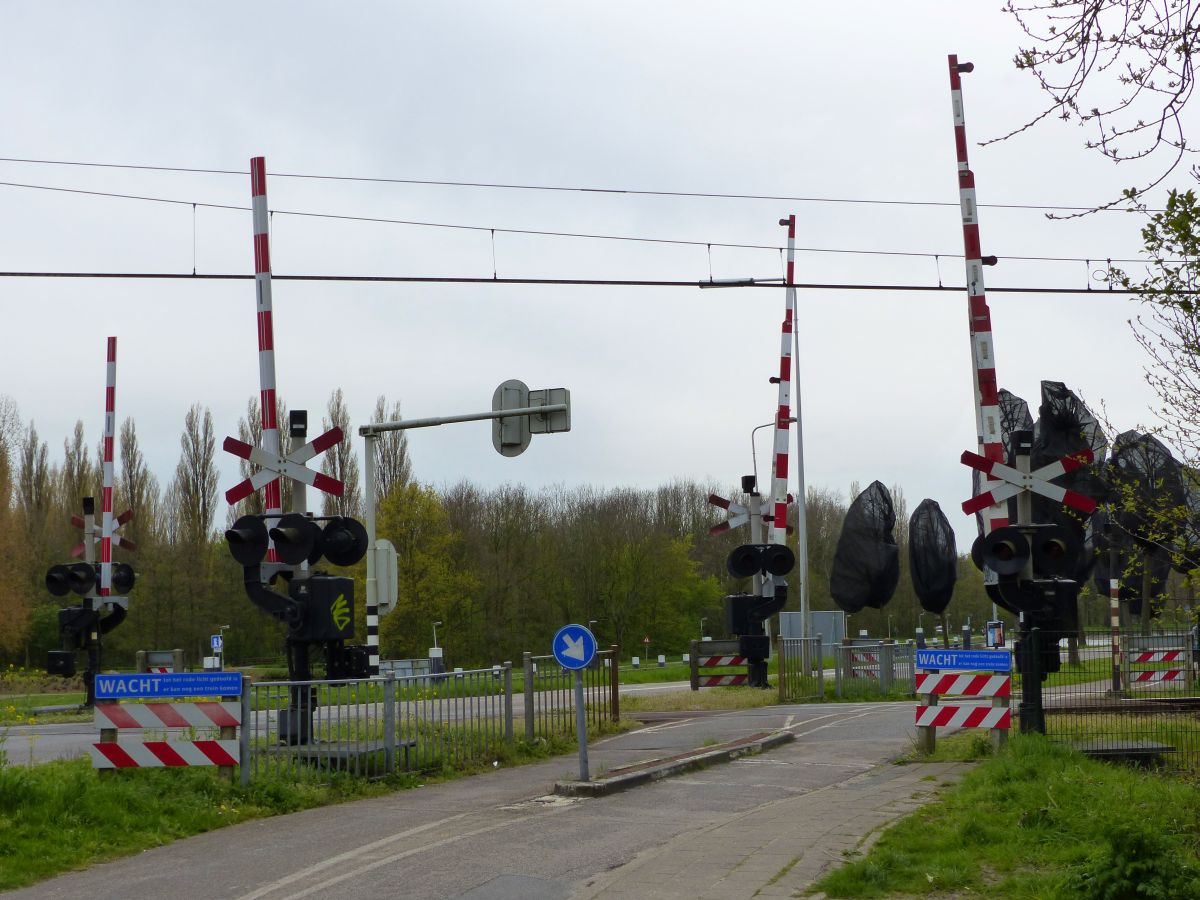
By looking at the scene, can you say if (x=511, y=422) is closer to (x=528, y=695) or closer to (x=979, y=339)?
(x=528, y=695)

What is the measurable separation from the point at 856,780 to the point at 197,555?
45420mm

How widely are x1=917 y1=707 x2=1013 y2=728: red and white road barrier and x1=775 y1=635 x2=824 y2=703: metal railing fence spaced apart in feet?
37.5

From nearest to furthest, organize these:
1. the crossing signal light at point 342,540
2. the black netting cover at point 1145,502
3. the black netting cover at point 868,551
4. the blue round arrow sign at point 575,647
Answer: the black netting cover at point 1145,502 < the blue round arrow sign at point 575,647 < the crossing signal light at point 342,540 < the black netting cover at point 868,551

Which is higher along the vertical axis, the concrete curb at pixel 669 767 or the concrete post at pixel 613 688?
the concrete post at pixel 613 688

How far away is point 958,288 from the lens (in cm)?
1944

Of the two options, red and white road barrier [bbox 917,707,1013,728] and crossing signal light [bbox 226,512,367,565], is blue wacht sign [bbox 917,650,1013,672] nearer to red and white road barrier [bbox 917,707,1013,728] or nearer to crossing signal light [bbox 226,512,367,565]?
red and white road barrier [bbox 917,707,1013,728]

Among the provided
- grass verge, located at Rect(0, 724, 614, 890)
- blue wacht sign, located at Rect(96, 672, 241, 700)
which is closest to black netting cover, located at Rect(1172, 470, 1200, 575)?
grass verge, located at Rect(0, 724, 614, 890)

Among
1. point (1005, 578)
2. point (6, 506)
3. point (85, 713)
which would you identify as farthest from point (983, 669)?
point (6, 506)

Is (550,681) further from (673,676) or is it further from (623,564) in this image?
(623,564)

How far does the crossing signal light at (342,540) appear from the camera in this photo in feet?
54.2

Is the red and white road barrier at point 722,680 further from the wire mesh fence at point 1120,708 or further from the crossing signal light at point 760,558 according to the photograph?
the wire mesh fence at point 1120,708

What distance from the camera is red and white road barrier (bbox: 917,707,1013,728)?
14891mm

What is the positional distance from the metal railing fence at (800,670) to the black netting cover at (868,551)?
59.2ft

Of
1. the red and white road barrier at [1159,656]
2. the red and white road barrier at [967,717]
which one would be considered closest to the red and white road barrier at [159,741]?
the red and white road barrier at [967,717]
